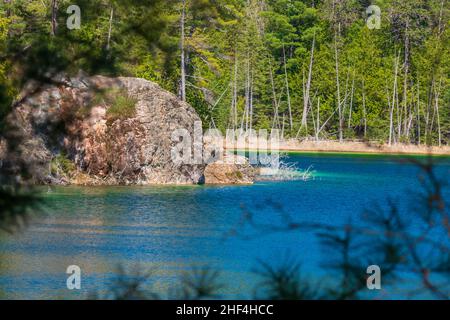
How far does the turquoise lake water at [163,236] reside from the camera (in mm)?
16328

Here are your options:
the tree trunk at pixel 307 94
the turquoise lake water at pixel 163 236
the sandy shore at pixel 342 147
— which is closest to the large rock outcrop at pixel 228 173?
the turquoise lake water at pixel 163 236

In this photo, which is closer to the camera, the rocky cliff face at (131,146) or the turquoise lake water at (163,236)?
the turquoise lake water at (163,236)

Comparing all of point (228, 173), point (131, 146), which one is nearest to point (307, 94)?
point (228, 173)

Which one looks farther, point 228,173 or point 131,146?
point 228,173

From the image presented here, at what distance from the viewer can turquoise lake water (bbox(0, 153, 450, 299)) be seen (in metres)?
16.3

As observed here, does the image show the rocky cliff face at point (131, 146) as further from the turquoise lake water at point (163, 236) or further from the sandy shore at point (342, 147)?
the sandy shore at point (342, 147)

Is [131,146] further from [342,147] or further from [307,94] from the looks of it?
[307,94]

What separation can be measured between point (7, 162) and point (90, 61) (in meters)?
1.19

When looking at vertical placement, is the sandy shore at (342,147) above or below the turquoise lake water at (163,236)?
below

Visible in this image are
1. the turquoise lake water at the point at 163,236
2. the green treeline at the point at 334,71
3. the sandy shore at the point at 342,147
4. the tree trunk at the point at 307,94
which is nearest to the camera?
the turquoise lake water at the point at 163,236

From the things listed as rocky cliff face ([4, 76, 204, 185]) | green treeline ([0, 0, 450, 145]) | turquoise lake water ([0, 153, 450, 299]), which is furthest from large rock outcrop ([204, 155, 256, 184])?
green treeline ([0, 0, 450, 145])

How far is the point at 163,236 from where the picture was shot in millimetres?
22031
